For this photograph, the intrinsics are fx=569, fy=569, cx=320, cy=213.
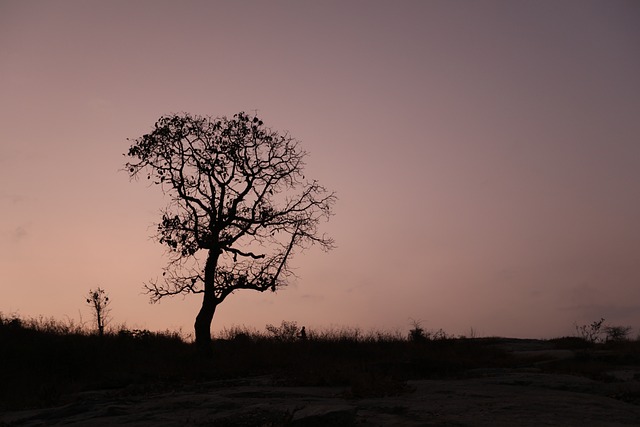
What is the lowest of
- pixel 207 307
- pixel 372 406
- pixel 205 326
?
pixel 372 406

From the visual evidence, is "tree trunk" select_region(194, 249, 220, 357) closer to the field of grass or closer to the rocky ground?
the field of grass

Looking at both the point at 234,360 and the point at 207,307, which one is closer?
the point at 234,360

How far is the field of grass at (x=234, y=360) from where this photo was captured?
13.5 metres

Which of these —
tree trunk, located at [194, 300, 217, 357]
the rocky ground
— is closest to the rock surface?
the rocky ground

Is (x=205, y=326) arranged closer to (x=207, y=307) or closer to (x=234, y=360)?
(x=207, y=307)

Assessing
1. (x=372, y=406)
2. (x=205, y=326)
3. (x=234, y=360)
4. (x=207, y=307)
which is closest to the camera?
(x=372, y=406)

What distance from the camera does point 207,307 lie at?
2033 cm

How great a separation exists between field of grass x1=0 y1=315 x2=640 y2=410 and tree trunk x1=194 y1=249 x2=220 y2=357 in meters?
0.54

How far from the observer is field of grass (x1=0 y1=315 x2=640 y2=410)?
533 inches

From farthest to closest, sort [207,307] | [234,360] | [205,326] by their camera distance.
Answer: [207,307]
[205,326]
[234,360]

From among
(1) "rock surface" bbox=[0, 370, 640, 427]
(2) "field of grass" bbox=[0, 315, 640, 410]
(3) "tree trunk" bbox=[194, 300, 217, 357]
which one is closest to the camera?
(1) "rock surface" bbox=[0, 370, 640, 427]

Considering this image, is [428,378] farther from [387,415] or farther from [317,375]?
[387,415]

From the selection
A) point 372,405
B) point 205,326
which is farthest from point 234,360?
point 372,405

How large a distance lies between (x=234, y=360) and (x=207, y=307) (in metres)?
3.16
